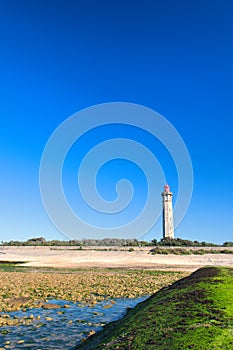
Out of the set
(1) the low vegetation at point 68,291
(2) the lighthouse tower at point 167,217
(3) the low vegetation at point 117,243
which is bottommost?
(1) the low vegetation at point 68,291

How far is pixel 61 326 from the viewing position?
16.8 m

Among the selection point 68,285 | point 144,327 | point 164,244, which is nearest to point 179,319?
point 144,327

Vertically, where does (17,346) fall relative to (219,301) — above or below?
below

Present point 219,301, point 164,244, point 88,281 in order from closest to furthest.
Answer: point 219,301 < point 88,281 < point 164,244

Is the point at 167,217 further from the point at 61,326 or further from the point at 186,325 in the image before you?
the point at 186,325

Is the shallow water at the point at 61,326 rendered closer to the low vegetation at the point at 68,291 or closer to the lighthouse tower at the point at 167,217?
the low vegetation at the point at 68,291

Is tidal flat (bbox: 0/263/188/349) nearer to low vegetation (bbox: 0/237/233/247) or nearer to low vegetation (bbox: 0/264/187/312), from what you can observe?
low vegetation (bbox: 0/264/187/312)

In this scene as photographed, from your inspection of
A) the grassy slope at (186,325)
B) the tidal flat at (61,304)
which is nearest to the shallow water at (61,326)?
the tidal flat at (61,304)

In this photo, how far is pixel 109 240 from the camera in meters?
121

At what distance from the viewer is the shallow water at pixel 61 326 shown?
1411 cm

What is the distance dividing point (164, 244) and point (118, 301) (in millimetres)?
72887

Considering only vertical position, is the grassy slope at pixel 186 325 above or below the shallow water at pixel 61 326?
above

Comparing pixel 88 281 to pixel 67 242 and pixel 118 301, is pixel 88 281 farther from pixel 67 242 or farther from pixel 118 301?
pixel 67 242

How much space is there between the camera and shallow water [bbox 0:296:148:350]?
555 inches
